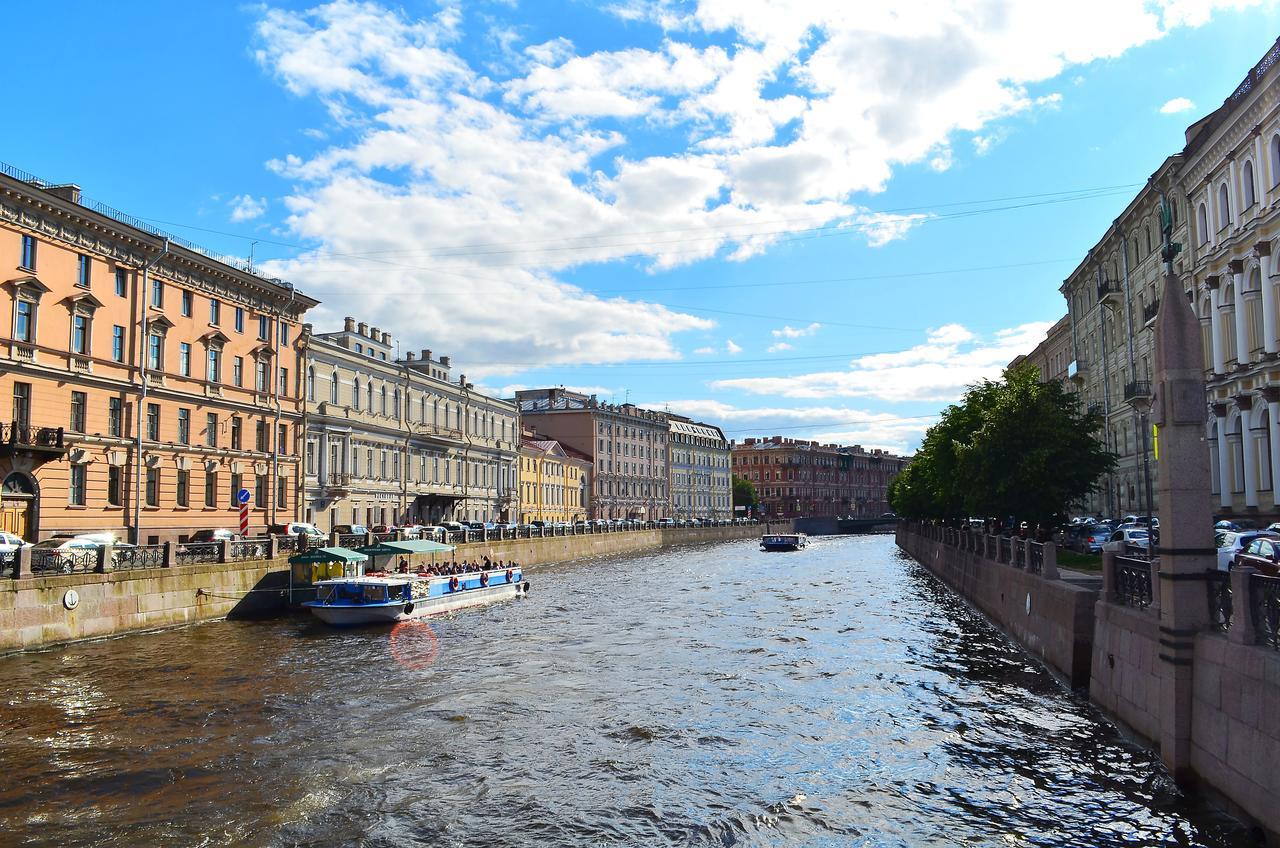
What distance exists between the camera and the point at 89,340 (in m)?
38.8

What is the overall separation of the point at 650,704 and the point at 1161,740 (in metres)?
9.62

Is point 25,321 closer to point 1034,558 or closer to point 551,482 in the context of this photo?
point 1034,558

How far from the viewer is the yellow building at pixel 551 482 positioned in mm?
96062

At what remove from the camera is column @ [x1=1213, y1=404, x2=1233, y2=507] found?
3803 centimetres

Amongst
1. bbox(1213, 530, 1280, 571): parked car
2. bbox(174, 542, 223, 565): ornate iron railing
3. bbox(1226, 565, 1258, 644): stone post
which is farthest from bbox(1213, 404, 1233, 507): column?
bbox(174, 542, 223, 565): ornate iron railing

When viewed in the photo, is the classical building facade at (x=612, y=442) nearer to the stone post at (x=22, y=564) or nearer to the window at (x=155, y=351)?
the window at (x=155, y=351)

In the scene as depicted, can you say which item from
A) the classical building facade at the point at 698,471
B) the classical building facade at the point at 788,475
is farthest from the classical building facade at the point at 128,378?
the classical building facade at the point at 788,475

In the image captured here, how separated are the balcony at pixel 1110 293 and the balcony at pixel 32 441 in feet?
177

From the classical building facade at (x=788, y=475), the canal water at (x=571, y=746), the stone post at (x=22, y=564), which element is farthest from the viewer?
the classical building facade at (x=788, y=475)

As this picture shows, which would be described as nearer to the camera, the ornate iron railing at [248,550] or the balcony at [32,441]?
the balcony at [32,441]

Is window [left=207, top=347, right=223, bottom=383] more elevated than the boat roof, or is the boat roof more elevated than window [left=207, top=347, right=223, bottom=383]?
window [left=207, top=347, right=223, bottom=383]

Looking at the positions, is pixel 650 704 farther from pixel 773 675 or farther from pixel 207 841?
pixel 207 841

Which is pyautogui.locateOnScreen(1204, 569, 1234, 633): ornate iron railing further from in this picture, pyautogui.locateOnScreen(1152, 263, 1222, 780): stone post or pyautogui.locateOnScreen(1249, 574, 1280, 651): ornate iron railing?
pyautogui.locateOnScreen(1249, 574, 1280, 651): ornate iron railing

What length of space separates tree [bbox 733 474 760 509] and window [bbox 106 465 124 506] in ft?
452
